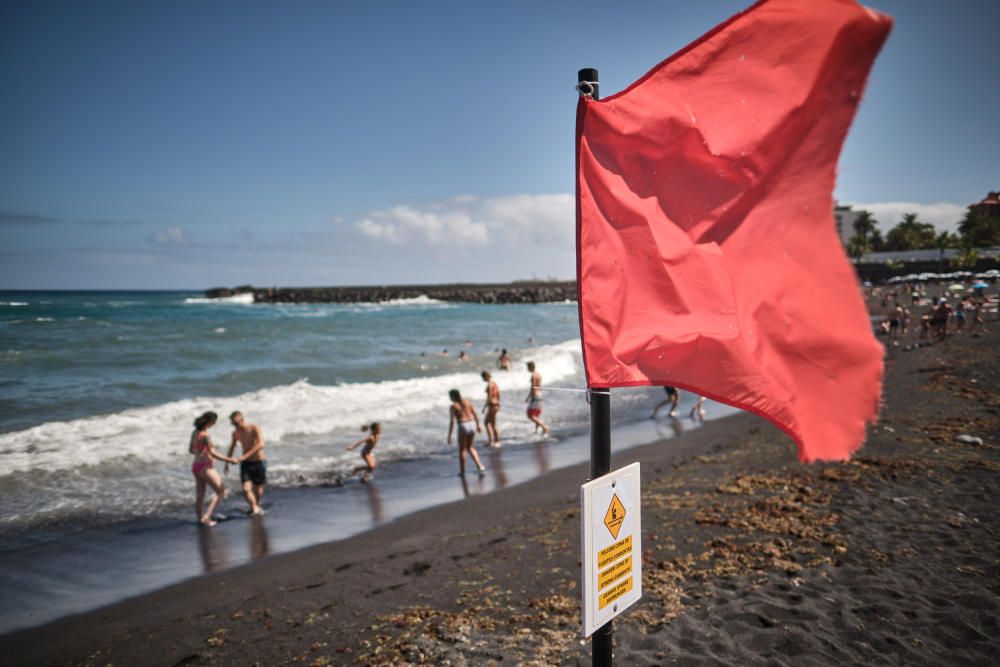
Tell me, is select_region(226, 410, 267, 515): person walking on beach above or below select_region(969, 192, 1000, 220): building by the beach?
below

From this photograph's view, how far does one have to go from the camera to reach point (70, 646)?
17.9 ft

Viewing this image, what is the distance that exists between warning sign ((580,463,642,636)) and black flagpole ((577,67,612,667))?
0.28 feet

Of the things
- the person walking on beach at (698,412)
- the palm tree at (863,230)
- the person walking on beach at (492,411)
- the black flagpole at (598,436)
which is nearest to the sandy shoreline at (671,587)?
the black flagpole at (598,436)

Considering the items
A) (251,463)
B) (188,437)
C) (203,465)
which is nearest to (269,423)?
(188,437)

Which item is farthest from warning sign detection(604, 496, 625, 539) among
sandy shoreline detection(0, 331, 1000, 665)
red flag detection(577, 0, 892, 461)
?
sandy shoreline detection(0, 331, 1000, 665)

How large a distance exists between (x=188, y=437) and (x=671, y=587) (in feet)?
42.4

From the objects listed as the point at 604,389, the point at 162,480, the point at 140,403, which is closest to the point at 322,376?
the point at 140,403

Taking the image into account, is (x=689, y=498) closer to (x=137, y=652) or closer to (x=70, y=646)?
(x=137, y=652)

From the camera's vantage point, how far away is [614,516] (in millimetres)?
2586

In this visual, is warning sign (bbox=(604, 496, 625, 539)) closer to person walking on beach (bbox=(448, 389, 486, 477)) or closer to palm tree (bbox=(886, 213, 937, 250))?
person walking on beach (bbox=(448, 389, 486, 477))

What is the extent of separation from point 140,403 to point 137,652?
15.9 meters

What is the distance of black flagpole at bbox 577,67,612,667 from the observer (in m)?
2.54

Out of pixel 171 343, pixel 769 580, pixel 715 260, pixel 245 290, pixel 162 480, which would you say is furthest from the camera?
pixel 245 290

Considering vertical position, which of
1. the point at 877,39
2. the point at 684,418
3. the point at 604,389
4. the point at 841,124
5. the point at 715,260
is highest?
the point at 877,39
